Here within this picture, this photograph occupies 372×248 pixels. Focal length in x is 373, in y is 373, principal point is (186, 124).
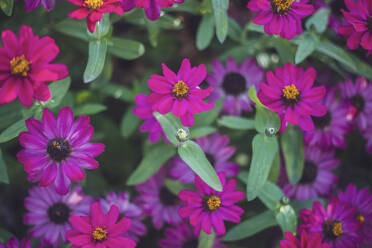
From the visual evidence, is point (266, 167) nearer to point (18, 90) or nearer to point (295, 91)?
point (295, 91)

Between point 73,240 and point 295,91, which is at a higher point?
point 295,91

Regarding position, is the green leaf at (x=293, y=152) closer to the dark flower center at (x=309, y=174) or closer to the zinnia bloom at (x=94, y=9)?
the dark flower center at (x=309, y=174)

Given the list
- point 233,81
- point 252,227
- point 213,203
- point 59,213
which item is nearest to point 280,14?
point 233,81

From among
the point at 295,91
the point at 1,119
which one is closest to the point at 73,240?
the point at 1,119

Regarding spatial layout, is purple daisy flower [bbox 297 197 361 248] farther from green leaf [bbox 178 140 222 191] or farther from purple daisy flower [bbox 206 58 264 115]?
purple daisy flower [bbox 206 58 264 115]

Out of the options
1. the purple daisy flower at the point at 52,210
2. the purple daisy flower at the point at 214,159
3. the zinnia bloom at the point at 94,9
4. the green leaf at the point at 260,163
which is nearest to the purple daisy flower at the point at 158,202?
the purple daisy flower at the point at 214,159
